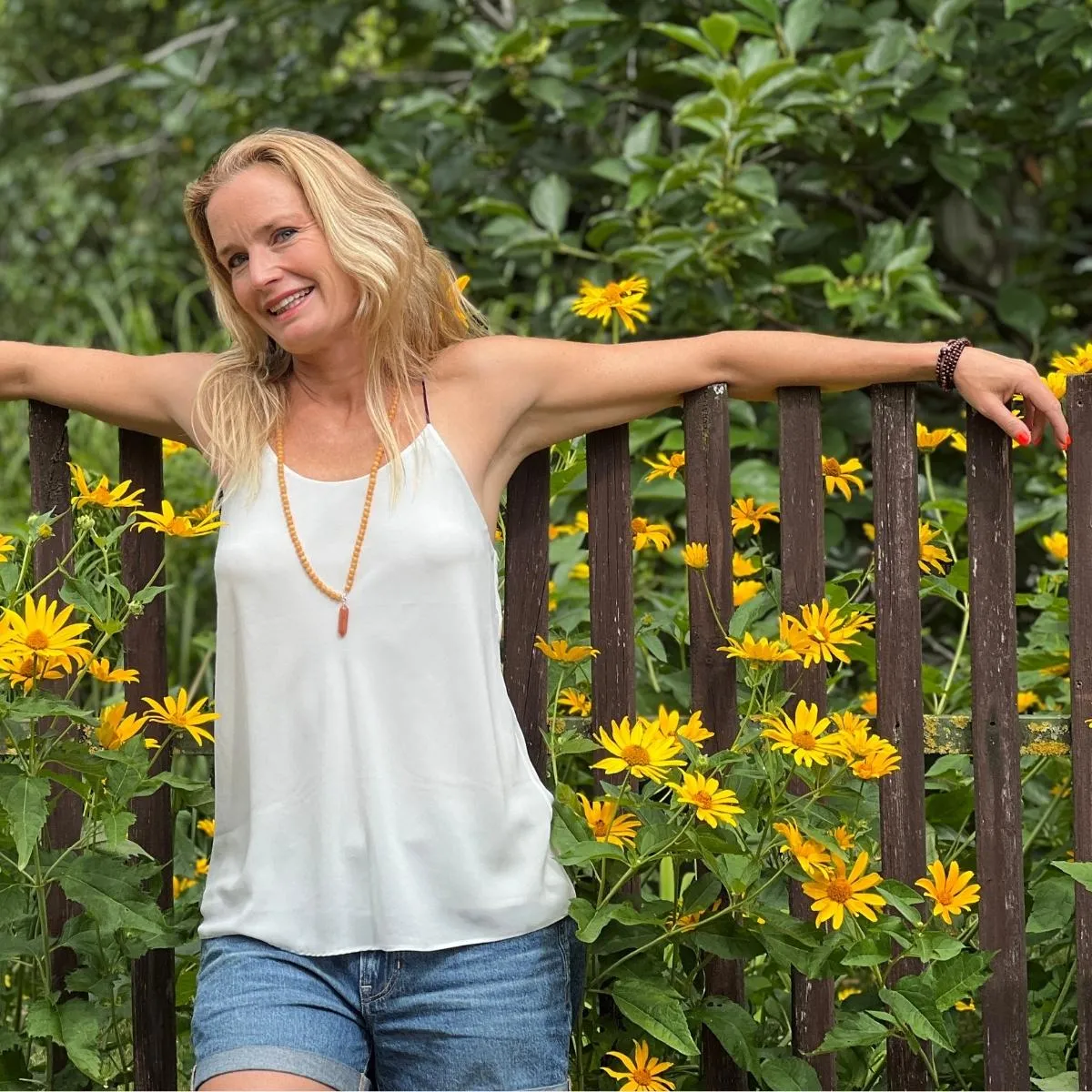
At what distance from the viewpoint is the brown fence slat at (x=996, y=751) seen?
6.55 feet

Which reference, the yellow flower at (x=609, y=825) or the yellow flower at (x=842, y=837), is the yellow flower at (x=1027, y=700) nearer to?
the yellow flower at (x=842, y=837)

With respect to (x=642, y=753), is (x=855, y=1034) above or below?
below

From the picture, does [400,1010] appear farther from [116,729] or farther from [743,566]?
[743,566]

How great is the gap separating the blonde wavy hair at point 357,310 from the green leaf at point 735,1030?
0.79 meters

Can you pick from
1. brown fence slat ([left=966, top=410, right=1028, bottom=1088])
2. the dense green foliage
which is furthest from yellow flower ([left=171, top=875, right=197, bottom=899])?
brown fence slat ([left=966, top=410, right=1028, bottom=1088])

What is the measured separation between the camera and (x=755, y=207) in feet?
10.0

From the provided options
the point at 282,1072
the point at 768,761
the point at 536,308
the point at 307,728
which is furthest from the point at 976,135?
the point at 282,1072

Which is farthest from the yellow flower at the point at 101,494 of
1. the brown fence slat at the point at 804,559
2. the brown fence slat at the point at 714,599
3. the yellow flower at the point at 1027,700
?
the yellow flower at the point at 1027,700

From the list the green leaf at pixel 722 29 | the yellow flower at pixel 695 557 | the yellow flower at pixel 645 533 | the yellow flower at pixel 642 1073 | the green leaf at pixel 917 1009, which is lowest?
the yellow flower at pixel 642 1073

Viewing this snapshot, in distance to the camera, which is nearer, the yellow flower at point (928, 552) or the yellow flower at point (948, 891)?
the yellow flower at point (948, 891)

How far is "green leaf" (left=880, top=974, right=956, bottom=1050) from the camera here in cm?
181

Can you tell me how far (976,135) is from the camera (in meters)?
3.34

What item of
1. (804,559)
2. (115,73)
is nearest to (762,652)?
(804,559)

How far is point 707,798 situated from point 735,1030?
0.39 metres
